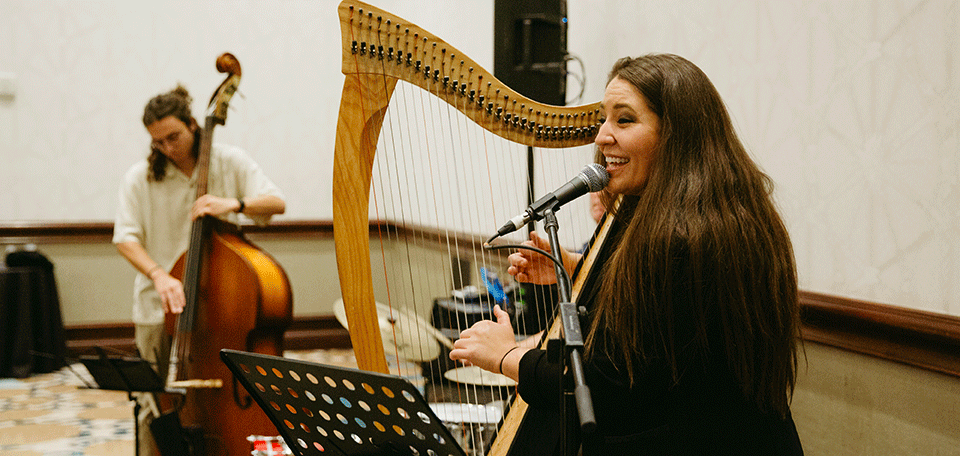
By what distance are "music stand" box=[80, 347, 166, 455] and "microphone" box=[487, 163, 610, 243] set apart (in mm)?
1419

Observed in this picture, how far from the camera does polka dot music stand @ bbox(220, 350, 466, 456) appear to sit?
106 cm

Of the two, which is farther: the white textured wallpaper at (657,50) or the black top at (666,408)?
the white textured wallpaper at (657,50)

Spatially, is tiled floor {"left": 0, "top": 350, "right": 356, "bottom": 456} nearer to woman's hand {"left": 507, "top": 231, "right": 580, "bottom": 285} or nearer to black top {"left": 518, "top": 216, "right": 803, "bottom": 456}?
woman's hand {"left": 507, "top": 231, "right": 580, "bottom": 285}

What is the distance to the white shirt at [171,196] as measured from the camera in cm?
310

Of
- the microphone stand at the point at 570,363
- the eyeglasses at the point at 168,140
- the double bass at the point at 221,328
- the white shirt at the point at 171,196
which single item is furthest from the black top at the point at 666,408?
the eyeglasses at the point at 168,140

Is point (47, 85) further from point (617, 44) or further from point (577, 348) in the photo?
point (577, 348)

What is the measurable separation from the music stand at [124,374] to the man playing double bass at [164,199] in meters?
0.65

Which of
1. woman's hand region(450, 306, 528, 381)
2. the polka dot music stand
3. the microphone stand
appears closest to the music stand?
the polka dot music stand

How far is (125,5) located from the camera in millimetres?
5441

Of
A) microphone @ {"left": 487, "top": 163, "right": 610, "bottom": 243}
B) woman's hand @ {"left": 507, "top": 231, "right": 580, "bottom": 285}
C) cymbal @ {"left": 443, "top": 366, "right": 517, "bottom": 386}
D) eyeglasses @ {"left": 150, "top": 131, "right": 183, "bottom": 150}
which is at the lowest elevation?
cymbal @ {"left": 443, "top": 366, "right": 517, "bottom": 386}

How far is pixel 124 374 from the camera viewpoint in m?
2.20

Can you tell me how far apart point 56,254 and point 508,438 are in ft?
16.1

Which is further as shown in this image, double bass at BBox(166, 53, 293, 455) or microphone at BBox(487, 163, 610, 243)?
double bass at BBox(166, 53, 293, 455)

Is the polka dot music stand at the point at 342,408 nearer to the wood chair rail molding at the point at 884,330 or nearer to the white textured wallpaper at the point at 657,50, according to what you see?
the wood chair rail molding at the point at 884,330
